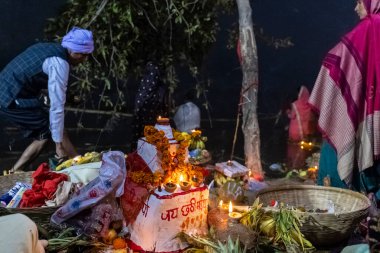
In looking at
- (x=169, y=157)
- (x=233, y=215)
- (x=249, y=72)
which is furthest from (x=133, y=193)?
(x=249, y=72)

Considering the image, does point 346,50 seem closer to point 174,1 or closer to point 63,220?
point 63,220

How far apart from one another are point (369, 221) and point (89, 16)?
476cm

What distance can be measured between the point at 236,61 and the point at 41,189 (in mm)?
13855

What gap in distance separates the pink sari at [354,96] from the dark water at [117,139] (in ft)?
15.0

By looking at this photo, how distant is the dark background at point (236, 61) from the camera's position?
11859 millimetres

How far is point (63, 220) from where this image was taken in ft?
10.5

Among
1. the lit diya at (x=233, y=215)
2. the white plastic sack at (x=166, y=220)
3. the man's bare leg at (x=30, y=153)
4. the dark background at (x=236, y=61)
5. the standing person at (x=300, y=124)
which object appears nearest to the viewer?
the white plastic sack at (x=166, y=220)

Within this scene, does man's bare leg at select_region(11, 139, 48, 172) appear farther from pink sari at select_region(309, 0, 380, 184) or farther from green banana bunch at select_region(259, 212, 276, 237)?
pink sari at select_region(309, 0, 380, 184)

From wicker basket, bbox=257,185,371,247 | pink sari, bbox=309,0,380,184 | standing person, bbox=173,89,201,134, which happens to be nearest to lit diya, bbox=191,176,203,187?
wicker basket, bbox=257,185,371,247

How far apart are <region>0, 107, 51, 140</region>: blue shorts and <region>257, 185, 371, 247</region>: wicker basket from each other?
271 cm

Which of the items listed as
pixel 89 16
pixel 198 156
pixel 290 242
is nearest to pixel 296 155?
pixel 198 156

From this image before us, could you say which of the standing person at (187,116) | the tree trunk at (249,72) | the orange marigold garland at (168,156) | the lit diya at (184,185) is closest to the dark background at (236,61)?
the standing person at (187,116)

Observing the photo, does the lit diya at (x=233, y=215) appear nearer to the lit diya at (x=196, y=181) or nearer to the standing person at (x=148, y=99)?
the lit diya at (x=196, y=181)

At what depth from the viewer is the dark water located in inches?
359
